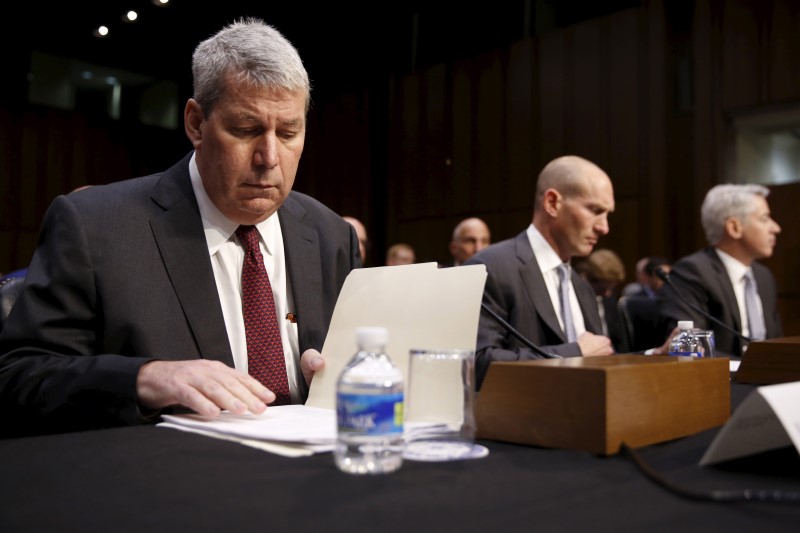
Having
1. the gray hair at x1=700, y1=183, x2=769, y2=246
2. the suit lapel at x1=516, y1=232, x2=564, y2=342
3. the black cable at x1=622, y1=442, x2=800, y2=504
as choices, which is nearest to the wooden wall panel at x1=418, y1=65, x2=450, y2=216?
the gray hair at x1=700, y1=183, x2=769, y2=246

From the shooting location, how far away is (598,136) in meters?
7.45

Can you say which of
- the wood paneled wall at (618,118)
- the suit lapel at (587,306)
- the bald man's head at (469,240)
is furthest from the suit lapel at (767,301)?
the wood paneled wall at (618,118)

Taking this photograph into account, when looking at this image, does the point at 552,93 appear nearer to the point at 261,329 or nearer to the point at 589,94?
the point at 589,94

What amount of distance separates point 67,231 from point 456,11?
7629mm

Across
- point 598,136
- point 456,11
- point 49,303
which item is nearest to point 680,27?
point 598,136

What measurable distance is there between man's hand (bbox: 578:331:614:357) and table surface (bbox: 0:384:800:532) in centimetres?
144

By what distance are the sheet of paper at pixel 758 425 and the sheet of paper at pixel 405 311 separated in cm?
35

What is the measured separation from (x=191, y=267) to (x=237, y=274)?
0.35ft

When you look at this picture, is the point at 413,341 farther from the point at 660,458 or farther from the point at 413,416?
the point at 660,458

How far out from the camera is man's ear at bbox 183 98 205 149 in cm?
159

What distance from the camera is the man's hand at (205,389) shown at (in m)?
1.07

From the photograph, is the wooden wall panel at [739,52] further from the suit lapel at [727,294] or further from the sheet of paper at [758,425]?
the sheet of paper at [758,425]

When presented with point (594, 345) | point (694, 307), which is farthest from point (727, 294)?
point (594, 345)

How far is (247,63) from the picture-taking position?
1.48m
